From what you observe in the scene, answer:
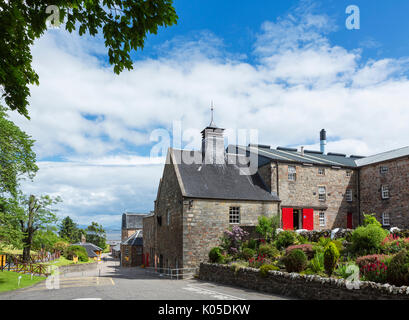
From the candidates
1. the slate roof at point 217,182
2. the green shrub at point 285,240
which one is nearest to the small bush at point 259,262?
the green shrub at point 285,240

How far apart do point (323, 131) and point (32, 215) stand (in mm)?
36405

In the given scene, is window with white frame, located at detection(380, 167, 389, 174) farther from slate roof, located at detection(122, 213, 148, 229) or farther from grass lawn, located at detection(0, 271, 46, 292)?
slate roof, located at detection(122, 213, 148, 229)

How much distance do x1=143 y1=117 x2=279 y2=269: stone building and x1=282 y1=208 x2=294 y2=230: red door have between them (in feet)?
5.07

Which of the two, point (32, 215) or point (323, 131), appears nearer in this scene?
point (32, 215)

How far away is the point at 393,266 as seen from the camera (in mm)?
12062

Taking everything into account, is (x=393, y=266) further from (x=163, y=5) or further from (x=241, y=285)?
(x=163, y=5)

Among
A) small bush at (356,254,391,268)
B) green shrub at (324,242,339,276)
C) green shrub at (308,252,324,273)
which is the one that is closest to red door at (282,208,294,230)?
green shrub at (308,252,324,273)

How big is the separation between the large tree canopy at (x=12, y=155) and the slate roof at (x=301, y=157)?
2127cm

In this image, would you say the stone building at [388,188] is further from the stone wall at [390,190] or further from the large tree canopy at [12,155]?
the large tree canopy at [12,155]

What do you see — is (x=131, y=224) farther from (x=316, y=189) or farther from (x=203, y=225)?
(x=203, y=225)

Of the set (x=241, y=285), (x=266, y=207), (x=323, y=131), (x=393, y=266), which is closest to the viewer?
(x=393, y=266)

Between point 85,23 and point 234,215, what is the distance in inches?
973

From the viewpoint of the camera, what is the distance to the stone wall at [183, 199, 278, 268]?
2750 centimetres
